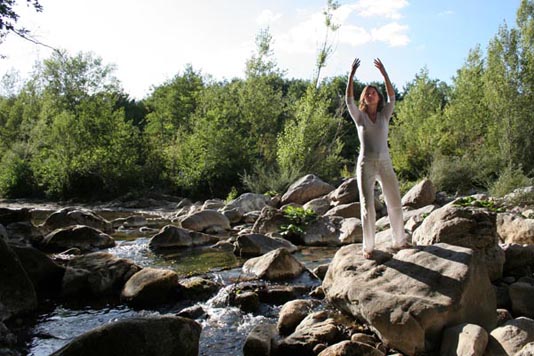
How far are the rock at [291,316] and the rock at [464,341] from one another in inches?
75.9

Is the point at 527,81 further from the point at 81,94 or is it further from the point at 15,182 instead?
the point at 81,94

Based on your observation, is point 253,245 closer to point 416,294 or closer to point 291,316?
point 291,316

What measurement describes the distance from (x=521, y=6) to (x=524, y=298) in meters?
18.2

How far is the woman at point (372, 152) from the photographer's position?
6.11 metres

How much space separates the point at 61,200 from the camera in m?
25.3

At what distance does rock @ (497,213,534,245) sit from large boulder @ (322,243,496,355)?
3.33 metres

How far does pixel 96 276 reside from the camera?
25.2ft

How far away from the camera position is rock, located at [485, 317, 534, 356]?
458cm

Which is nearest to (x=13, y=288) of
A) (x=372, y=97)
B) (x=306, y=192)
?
(x=372, y=97)

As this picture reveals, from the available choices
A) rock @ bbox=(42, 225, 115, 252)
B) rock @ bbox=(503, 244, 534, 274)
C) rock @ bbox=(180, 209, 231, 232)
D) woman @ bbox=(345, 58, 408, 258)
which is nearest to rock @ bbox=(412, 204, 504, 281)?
rock @ bbox=(503, 244, 534, 274)

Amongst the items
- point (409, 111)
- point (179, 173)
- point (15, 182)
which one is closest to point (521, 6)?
point (409, 111)

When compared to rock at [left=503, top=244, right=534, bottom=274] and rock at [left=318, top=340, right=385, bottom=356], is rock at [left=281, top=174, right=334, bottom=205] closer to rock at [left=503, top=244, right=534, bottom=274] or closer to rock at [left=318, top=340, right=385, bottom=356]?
rock at [left=503, top=244, right=534, bottom=274]

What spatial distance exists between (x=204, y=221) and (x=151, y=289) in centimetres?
671

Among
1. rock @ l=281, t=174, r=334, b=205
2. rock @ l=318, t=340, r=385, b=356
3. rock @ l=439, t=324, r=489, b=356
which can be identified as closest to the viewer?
rock @ l=439, t=324, r=489, b=356
